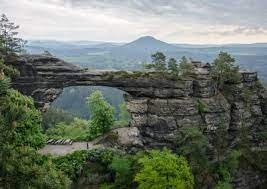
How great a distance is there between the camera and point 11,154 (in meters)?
19.4

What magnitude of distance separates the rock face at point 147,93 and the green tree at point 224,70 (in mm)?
1778

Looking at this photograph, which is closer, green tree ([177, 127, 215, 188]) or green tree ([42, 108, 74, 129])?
green tree ([177, 127, 215, 188])

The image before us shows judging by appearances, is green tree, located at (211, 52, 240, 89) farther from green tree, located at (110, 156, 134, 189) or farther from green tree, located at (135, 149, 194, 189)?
green tree, located at (110, 156, 134, 189)

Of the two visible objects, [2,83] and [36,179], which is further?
[2,83]

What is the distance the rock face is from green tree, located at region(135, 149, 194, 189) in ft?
32.0

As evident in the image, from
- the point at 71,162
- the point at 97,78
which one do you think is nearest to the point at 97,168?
the point at 71,162

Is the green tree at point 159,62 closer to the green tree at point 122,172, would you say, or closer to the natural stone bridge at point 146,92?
the natural stone bridge at point 146,92

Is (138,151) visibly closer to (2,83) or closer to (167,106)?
(167,106)

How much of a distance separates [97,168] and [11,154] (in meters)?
24.1

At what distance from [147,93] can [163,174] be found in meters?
14.3

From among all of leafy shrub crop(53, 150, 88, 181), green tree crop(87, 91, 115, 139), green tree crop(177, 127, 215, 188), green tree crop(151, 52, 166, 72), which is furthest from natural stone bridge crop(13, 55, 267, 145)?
leafy shrub crop(53, 150, 88, 181)

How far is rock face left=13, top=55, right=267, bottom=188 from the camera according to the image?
152 ft

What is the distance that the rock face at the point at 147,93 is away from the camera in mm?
46438

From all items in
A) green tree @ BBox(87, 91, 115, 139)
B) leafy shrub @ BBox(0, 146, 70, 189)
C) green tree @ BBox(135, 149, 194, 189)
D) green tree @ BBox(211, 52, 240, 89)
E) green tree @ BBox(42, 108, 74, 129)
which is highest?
green tree @ BBox(211, 52, 240, 89)
